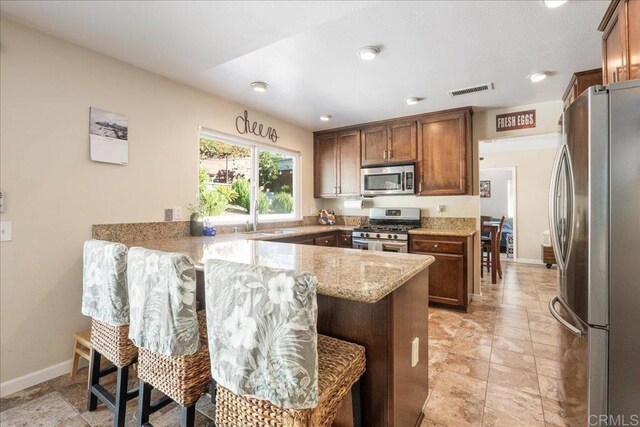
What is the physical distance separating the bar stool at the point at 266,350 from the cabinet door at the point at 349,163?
360 centimetres

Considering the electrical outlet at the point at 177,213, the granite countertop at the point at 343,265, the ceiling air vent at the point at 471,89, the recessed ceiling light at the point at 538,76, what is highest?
the ceiling air vent at the point at 471,89

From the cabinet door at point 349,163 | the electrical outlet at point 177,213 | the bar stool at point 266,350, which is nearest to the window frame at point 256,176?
the electrical outlet at point 177,213

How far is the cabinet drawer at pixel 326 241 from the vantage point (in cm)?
389

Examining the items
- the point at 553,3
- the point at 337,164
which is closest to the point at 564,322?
the point at 553,3

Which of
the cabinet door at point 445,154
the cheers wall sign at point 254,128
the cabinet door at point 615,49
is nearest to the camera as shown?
the cabinet door at point 615,49

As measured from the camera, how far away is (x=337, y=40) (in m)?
2.18

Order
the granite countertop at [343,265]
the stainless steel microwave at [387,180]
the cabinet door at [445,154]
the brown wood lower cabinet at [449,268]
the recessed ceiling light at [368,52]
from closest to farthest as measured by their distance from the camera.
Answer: the granite countertop at [343,265], the recessed ceiling light at [368,52], the brown wood lower cabinet at [449,268], the cabinet door at [445,154], the stainless steel microwave at [387,180]

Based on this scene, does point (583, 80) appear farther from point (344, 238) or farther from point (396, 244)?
point (344, 238)

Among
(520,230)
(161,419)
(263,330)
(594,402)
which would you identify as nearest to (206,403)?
(161,419)

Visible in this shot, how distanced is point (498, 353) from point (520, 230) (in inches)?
187

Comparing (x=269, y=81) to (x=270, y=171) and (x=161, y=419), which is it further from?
(x=161, y=419)

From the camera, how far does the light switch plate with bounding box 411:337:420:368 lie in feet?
5.02

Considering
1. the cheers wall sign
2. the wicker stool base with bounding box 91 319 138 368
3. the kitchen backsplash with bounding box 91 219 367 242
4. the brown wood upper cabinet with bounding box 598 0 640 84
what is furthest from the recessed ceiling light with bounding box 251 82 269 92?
the brown wood upper cabinet with bounding box 598 0 640 84

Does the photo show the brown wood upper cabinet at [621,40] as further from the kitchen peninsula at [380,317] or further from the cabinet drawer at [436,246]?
the cabinet drawer at [436,246]
